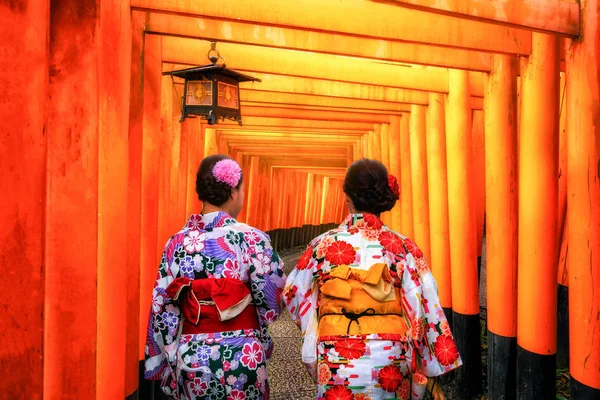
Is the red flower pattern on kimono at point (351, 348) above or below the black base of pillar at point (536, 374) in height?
above

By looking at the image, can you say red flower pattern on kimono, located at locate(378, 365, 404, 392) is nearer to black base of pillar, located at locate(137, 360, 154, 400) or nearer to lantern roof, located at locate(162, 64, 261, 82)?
black base of pillar, located at locate(137, 360, 154, 400)

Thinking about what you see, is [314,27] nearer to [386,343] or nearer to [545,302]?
[386,343]

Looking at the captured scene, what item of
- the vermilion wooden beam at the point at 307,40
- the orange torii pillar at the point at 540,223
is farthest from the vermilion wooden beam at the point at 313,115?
the orange torii pillar at the point at 540,223

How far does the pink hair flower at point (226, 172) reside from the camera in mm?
3238

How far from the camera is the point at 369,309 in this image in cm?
299

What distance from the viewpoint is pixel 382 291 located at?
2975mm

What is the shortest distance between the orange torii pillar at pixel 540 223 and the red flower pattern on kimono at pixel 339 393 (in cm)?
265

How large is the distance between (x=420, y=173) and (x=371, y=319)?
20.0ft

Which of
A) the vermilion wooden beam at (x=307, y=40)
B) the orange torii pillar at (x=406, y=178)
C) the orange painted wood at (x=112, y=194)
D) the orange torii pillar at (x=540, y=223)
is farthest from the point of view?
the orange torii pillar at (x=406, y=178)

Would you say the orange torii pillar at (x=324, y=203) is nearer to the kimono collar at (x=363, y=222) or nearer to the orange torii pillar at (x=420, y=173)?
the orange torii pillar at (x=420, y=173)

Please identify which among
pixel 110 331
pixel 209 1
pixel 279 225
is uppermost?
pixel 209 1

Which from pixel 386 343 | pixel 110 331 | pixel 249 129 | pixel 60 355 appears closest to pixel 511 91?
pixel 386 343

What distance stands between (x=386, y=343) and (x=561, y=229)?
17.6ft

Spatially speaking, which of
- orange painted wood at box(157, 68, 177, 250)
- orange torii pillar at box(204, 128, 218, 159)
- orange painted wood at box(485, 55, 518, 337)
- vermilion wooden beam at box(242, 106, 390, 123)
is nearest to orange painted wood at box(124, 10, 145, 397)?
orange painted wood at box(157, 68, 177, 250)
